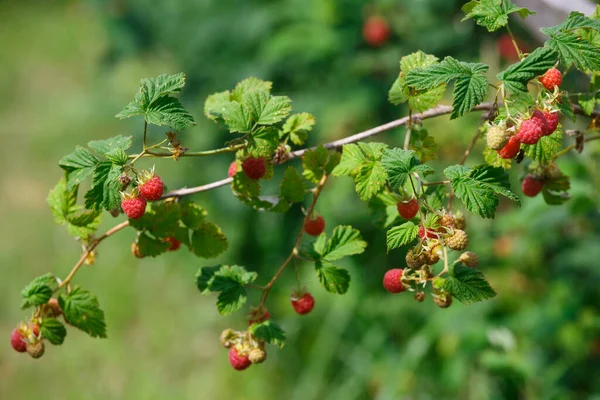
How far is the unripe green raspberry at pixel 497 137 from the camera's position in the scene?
2.55 ft

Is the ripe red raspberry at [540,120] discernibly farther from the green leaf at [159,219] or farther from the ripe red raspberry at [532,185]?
the green leaf at [159,219]

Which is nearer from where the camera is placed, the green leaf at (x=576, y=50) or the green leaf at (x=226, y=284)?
the green leaf at (x=576, y=50)

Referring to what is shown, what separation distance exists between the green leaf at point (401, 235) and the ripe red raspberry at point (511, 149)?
5.9 inches

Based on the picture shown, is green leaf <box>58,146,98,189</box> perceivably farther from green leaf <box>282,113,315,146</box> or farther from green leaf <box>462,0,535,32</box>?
green leaf <box>462,0,535,32</box>

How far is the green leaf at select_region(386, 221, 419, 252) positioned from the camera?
772 millimetres

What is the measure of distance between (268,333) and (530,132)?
0.42 meters

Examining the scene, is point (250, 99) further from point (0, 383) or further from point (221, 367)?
point (0, 383)

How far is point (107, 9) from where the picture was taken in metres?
3.12

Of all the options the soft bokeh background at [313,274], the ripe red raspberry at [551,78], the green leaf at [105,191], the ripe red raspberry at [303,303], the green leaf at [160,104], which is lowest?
the soft bokeh background at [313,274]

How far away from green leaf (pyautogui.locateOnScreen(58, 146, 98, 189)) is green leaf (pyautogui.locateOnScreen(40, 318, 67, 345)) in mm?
219

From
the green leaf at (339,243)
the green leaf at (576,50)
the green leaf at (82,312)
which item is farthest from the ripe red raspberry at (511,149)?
the green leaf at (82,312)

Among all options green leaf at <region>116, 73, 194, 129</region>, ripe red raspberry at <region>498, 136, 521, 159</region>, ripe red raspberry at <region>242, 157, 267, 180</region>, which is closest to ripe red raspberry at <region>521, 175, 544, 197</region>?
ripe red raspberry at <region>498, 136, 521, 159</region>

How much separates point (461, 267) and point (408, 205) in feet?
0.37

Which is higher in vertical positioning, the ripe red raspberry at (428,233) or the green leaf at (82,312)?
the ripe red raspberry at (428,233)
